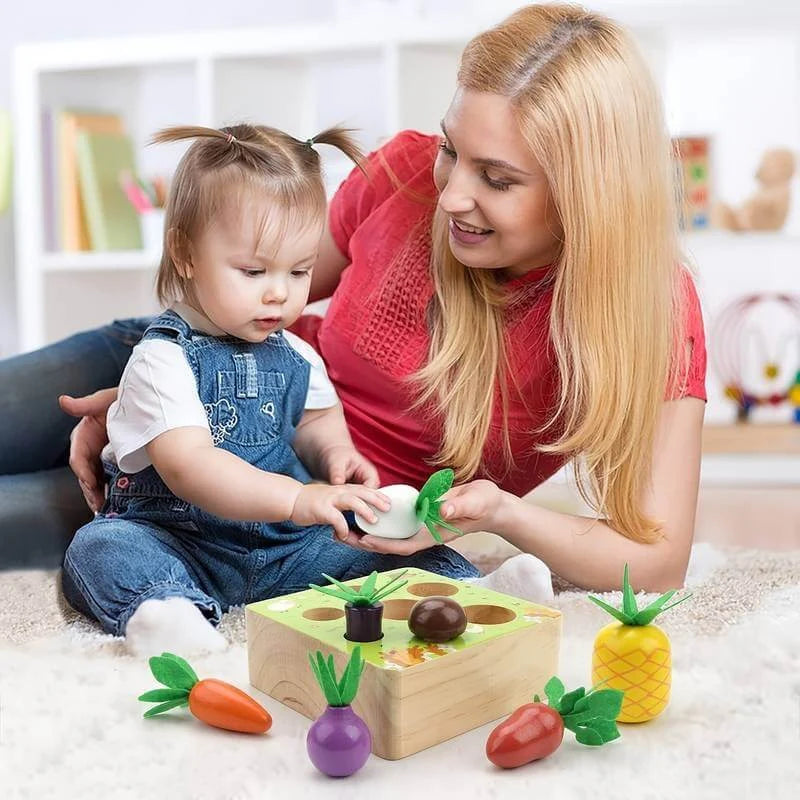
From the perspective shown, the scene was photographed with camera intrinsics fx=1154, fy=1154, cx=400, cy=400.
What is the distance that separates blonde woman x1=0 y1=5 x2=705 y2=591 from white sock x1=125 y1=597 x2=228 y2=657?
0.18 metres

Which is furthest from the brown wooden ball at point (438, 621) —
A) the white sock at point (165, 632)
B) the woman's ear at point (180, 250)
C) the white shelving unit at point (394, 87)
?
the white shelving unit at point (394, 87)

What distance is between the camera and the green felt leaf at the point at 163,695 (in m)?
0.95

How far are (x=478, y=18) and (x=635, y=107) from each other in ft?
5.18

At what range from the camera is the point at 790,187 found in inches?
112

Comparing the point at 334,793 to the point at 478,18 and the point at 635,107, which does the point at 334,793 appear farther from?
the point at 478,18

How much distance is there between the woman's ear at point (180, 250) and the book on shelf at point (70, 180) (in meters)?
1.86

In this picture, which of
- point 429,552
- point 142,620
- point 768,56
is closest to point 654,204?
point 429,552

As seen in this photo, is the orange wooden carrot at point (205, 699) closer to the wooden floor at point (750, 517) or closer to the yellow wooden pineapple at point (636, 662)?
the yellow wooden pineapple at point (636, 662)

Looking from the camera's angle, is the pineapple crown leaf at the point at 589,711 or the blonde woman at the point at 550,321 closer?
the pineapple crown leaf at the point at 589,711

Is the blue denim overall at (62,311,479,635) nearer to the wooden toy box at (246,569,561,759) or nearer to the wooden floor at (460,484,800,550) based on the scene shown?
the wooden toy box at (246,569,561,759)

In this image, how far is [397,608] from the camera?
3.44 feet

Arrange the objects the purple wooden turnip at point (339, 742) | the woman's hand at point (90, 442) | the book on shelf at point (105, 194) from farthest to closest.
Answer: the book on shelf at point (105, 194) → the woman's hand at point (90, 442) → the purple wooden turnip at point (339, 742)

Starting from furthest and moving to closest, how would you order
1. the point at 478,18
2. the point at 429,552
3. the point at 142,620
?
the point at 478,18
the point at 429,552
the point at 142,620

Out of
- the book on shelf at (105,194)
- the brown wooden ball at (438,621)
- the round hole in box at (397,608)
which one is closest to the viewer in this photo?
the brown wooden ball at (438,621)
